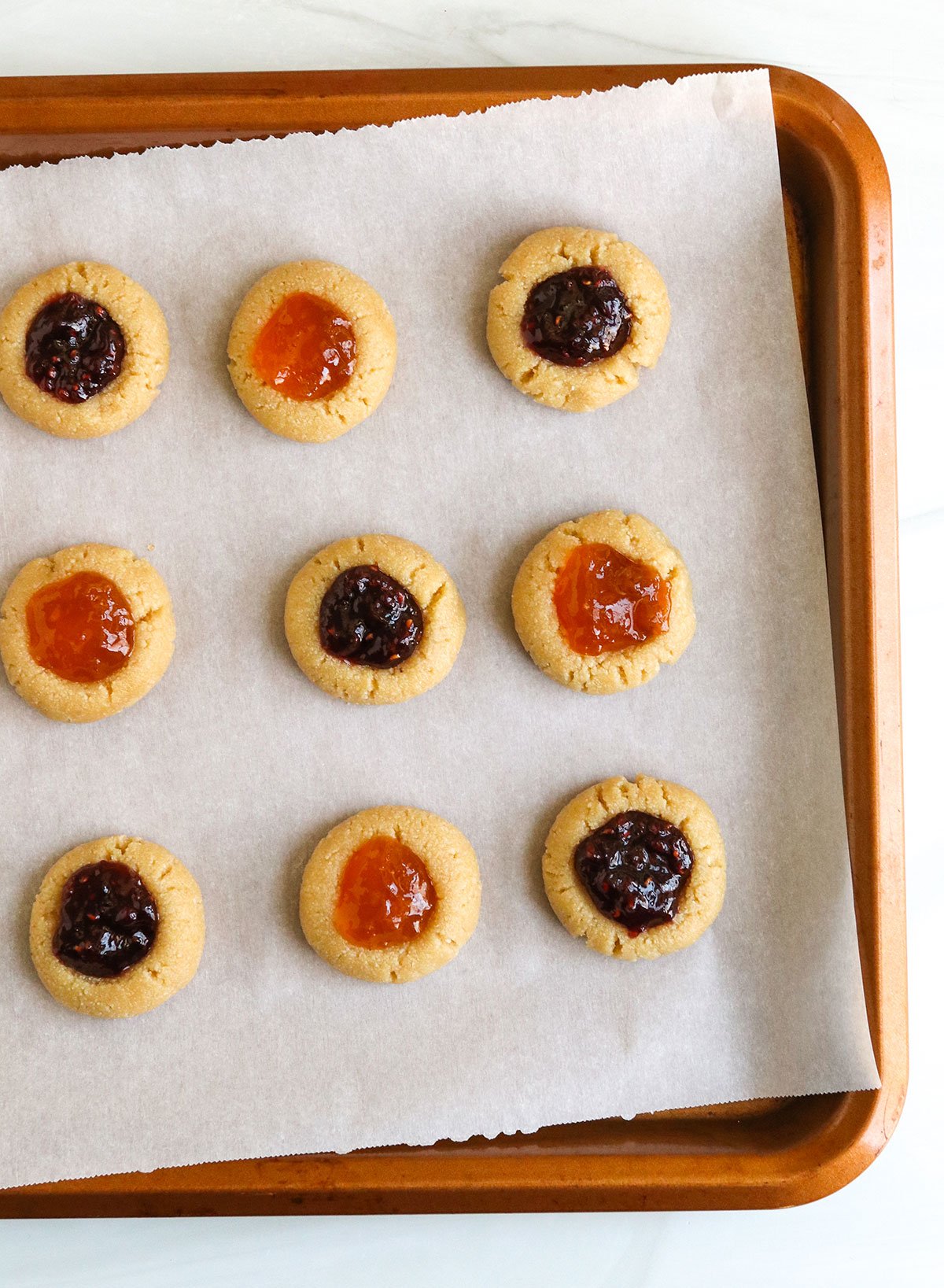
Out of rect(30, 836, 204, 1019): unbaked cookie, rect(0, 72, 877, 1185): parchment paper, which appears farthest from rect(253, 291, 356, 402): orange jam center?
rect(30, 836, 204, 1019): unbaked cookie

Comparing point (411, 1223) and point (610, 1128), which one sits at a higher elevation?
point (610, 1128)

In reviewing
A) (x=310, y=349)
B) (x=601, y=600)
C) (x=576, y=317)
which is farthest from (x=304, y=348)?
(x=601, y=600)

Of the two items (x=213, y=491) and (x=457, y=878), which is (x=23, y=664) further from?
(x=457, y=878)

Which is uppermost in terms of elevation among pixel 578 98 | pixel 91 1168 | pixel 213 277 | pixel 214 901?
pixel 578 98

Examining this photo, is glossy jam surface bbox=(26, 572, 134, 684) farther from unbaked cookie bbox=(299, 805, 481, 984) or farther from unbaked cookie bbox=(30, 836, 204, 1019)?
unbaked cookie bbox=(299, 805, 481, 984)

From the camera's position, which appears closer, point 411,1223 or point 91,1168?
point 91,1168

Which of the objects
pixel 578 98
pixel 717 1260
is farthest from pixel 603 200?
pixel 717 1260
